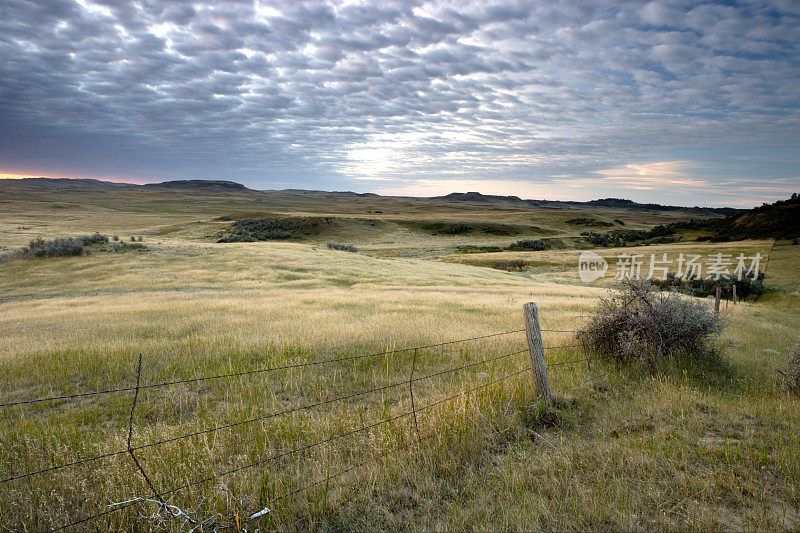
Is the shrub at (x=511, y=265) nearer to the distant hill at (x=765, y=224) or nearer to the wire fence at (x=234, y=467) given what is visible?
the distant hill at (x=765, y=224)

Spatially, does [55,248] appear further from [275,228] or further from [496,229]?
[496,229]

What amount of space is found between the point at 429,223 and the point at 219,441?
97802 mm

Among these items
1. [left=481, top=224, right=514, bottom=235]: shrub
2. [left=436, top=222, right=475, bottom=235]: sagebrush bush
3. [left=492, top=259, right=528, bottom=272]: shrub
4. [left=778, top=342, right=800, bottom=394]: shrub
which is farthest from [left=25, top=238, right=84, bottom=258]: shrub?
[left=481, top=224, right=514, bottom=235]: shrub

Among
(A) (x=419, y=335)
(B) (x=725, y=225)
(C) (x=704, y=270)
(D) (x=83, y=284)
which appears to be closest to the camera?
(A) (x=419, y=335)

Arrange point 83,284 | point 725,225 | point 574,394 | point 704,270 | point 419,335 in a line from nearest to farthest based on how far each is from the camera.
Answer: point 574,394 → point 419,335 → point 83,284 → point 704,270 → point 725,225

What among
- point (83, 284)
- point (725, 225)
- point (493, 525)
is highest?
point (725, 225)

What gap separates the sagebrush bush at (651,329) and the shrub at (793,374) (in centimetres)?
133

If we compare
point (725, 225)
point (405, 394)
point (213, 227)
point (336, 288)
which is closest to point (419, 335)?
point (405, 394)

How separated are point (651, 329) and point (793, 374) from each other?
222cm

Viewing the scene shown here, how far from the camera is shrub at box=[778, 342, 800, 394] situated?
22.9 feet

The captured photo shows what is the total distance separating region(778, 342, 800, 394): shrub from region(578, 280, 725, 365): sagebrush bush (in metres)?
1.33

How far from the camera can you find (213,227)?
76.8 meters

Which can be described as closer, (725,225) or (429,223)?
(725,225)

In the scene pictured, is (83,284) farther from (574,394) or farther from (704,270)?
(704,270)
